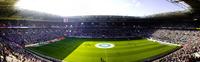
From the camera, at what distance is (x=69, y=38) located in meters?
62.9

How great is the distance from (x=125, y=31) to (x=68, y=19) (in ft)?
59.4

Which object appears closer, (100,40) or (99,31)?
(100,40)

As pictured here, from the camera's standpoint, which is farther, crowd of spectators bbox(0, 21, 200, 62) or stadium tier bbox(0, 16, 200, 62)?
crowd of spectators bbox(0, 21, 200, 62)

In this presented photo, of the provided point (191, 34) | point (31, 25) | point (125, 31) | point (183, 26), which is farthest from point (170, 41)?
point (31, 25)

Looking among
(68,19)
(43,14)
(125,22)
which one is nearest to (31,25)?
(43,14)

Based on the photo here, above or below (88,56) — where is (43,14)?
above

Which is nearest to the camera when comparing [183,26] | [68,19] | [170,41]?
[170,41]

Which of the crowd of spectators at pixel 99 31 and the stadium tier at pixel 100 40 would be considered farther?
the crowd of spectators at pixel 99 31

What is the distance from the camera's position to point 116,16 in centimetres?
8106

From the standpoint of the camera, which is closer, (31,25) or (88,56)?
(88,56)

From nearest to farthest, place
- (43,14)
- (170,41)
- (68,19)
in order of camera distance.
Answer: (170,41) < (43,14) < (68,19)

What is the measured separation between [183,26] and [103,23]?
25605mm

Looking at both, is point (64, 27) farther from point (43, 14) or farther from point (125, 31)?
point (125, 31)

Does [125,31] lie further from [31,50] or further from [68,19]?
[31,50]
